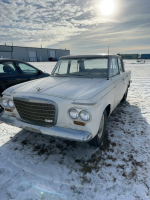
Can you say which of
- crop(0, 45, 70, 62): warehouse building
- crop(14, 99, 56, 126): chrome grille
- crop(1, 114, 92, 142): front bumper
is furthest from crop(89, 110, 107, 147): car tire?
crop(0, 45, 70, 62): warehouse building

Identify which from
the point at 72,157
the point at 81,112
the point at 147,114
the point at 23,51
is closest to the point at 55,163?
the point at 72,157

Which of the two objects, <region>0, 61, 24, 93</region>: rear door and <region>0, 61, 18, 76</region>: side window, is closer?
<region>0, 61, 24, 93</region>: rear door

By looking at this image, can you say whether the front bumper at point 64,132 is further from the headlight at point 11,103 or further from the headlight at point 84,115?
the headlight at point 11,103

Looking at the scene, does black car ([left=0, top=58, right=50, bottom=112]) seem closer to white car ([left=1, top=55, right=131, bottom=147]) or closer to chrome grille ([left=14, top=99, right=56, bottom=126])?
white car ([left=1, top=55, right=131, bottom=147])

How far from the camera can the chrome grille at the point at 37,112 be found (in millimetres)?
2523

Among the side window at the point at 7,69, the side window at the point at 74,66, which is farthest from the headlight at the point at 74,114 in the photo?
the side window at the point at 7,69

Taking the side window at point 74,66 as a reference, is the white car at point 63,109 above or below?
below

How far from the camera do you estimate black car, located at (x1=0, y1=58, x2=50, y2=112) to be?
15.2 feet

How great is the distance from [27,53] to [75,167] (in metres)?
44.1

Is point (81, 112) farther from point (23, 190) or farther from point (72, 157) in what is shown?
point (23, 190)

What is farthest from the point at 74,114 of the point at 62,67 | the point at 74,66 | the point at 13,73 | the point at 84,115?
the point at 13,73

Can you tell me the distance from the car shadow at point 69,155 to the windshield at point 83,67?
1477 mm

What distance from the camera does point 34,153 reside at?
2918mm

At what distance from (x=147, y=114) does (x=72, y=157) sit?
2959mm
